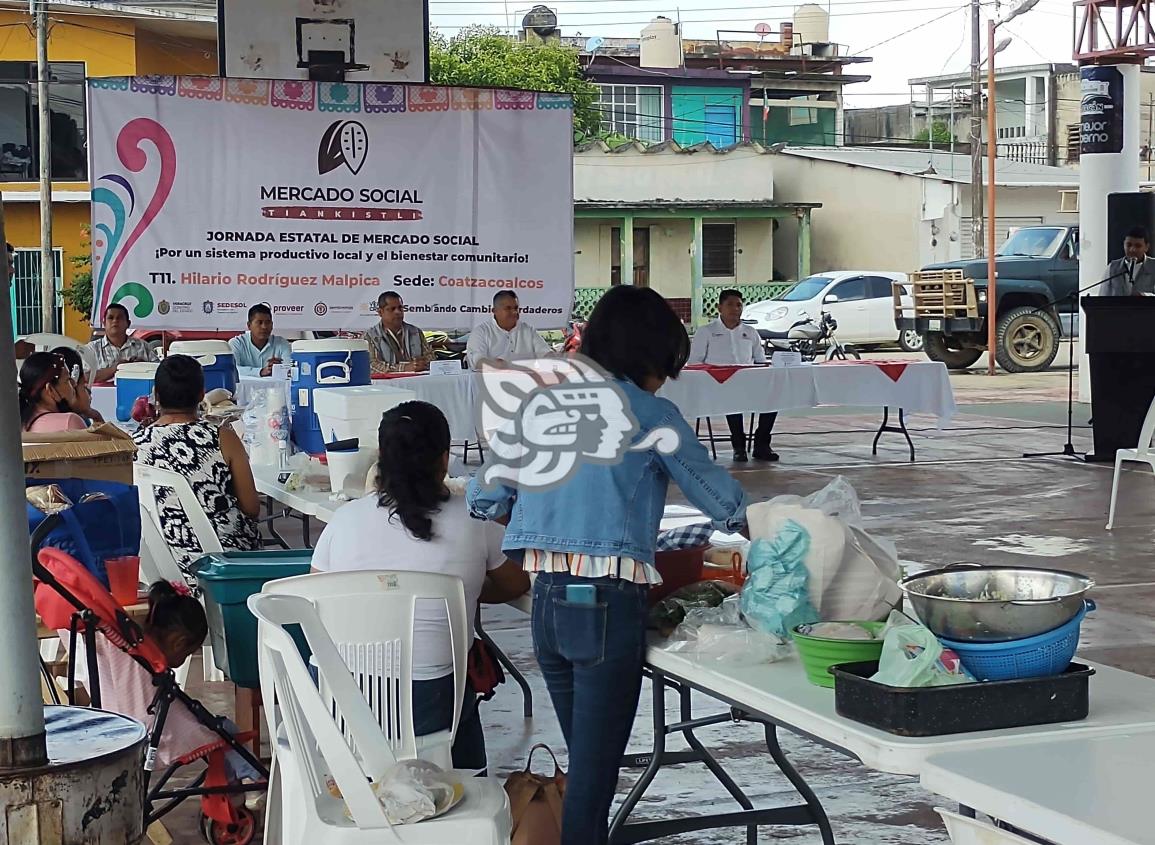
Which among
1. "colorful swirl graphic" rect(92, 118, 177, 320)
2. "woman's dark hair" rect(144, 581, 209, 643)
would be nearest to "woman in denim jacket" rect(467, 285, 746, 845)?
"woman's dark hair" rect(144, 581, 209, 643)

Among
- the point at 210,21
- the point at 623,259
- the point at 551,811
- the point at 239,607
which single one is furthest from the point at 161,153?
the point at 623,259

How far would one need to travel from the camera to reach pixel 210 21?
22203 millimetres

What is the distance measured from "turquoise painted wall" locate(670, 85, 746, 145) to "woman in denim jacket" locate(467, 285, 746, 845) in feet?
118

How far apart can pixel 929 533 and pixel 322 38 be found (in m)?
5.52

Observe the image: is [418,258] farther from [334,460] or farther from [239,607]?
[239,607]

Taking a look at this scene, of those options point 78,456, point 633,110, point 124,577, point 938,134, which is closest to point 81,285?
point 633,110

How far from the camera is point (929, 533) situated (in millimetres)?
8742

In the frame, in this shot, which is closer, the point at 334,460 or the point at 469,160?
the point at 334,460

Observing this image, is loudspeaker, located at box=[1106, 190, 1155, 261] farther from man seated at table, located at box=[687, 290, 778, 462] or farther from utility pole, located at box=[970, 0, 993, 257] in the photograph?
utility pole, located at box=[970, 0, 993, 257]

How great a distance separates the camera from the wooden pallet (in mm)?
20266

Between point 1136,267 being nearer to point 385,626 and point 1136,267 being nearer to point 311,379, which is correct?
point 311,379

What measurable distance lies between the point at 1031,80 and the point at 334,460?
38.5 metres

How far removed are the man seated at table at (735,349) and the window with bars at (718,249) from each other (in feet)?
68.4

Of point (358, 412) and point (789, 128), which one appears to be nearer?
point (358, 412)
